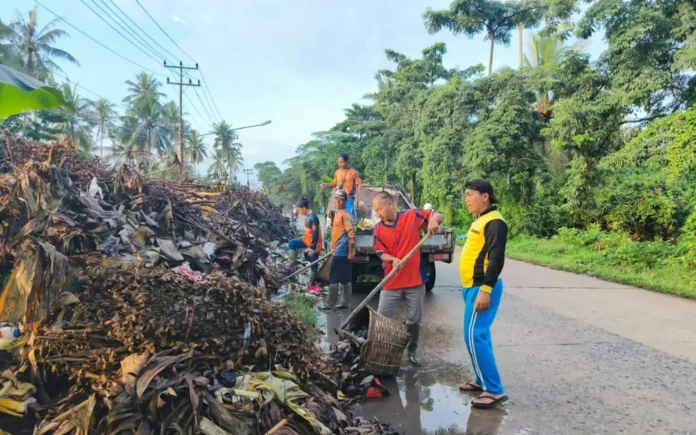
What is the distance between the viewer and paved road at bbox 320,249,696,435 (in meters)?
3.32

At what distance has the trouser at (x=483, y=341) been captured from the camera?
354 cm

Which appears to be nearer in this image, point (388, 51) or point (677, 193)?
point (677, 193)

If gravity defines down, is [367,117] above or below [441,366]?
above

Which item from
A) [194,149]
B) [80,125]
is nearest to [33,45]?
[80,125]

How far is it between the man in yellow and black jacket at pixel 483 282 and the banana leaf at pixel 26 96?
3412mm

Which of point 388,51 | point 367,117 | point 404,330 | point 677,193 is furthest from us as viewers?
point 367,117

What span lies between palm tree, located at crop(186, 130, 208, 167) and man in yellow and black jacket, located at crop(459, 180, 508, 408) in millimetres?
56239

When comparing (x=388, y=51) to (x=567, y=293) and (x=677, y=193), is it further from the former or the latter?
(x=567, y=293)

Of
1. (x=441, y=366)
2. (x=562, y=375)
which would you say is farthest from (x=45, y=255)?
(x=562, y=375)

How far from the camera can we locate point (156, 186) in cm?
670

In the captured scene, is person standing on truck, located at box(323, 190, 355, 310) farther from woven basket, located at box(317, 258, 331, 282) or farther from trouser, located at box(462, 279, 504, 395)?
trouser, located at box(462, 279, 504, 395)

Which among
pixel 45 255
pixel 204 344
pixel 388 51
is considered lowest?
pixel 204 344

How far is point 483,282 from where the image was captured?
348 cm

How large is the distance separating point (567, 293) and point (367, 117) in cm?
3066
